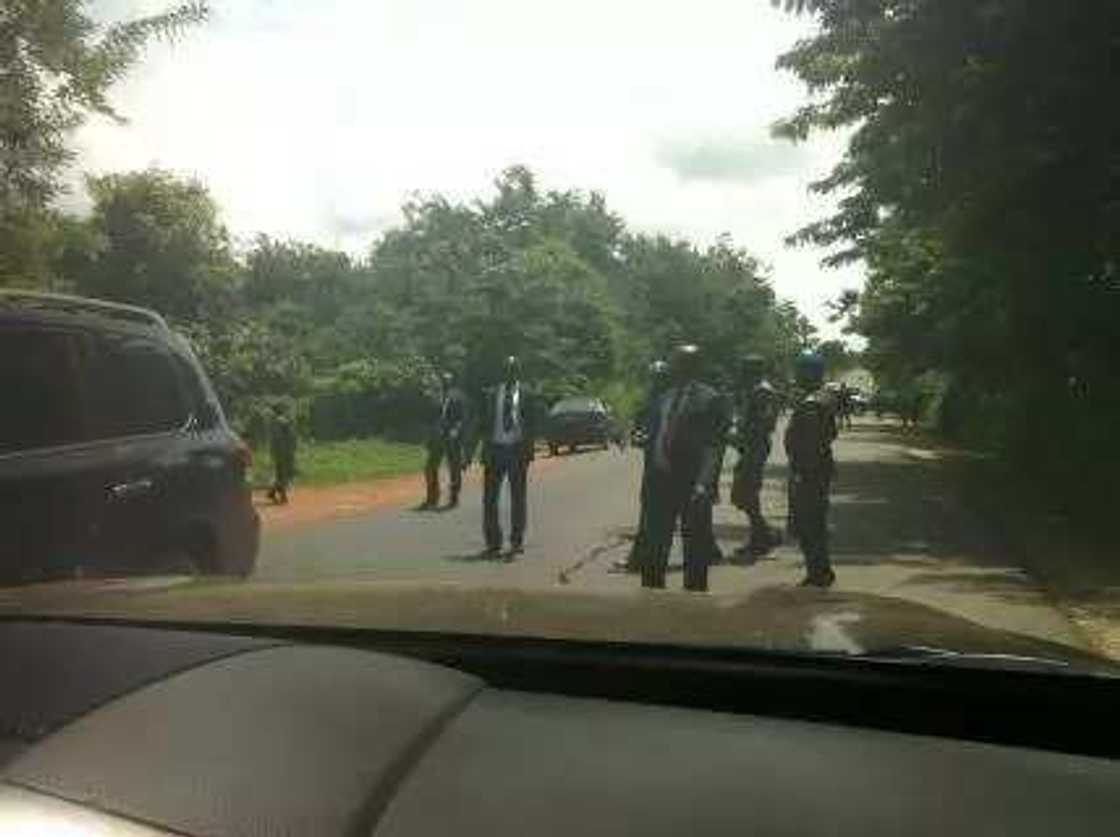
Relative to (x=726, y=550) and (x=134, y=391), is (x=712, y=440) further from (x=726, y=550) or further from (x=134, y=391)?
(x=726, y=550)

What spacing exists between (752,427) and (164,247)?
20.5 m

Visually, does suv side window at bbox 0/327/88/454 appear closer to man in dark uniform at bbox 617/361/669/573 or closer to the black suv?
the black suv

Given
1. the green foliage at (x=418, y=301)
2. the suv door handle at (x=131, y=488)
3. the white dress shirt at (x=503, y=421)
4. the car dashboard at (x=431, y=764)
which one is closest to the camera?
the car dashboard at (x=431, y=764)

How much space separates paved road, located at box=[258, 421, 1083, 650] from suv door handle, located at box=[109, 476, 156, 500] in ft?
6.44

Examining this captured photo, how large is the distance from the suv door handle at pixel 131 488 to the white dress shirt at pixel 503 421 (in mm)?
8598

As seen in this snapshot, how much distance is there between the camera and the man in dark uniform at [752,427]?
1469 centimetres

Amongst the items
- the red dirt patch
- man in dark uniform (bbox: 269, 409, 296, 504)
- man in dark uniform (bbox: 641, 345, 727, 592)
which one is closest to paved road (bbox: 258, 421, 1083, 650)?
man in dark uniform (bbox: 641, 345, 727, 592)

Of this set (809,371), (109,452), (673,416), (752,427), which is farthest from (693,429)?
(109,452)

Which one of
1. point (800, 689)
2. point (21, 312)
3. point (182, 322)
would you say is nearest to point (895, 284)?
point (182, 322)

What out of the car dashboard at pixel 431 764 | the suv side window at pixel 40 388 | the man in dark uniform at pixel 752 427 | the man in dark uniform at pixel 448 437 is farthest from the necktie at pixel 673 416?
the man in dark uniform at pixel 448 437

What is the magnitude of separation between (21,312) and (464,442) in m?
15.6

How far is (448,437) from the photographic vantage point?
21984 mm

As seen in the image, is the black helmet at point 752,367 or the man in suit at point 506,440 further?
the man in suit at point 506,440

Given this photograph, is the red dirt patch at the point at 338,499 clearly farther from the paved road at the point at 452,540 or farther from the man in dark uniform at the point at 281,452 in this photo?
the paved road at the point at 452,540
